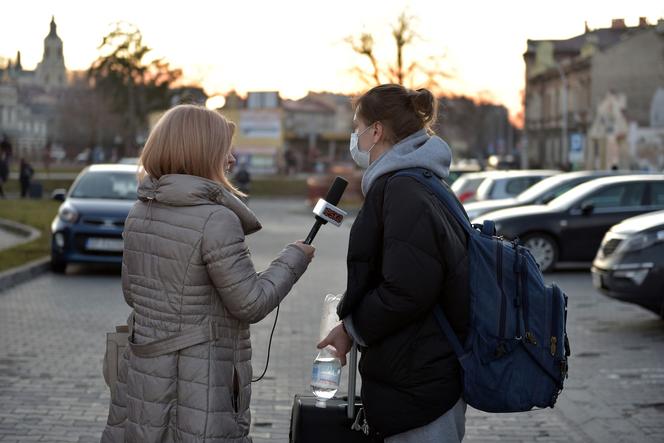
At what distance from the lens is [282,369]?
866 cm

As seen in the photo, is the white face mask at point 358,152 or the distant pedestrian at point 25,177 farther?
the distant pedestrian at point 25,177

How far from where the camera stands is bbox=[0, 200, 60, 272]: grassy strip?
16953 mm

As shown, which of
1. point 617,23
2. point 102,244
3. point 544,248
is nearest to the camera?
point 102,244

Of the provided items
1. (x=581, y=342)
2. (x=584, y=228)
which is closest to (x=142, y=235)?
(x=581, y=342)

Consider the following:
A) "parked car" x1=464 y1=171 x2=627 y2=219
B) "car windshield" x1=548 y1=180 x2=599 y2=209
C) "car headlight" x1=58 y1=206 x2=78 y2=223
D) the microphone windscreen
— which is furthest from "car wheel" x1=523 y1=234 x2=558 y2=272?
the microphone windscreen

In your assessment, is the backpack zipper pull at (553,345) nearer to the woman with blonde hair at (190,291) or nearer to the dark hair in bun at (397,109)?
the dark hair in bun at (397,109)

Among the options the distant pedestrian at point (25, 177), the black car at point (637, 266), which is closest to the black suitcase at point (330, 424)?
the black car at point (637, 266)

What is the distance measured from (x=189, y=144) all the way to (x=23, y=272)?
39.5 ft

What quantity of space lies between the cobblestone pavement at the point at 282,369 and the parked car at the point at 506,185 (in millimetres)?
7643

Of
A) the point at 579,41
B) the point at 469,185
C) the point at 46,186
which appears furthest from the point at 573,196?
the point at 579,41

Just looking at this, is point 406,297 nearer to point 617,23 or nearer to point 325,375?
point 325,375

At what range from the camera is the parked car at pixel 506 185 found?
74.8 feet

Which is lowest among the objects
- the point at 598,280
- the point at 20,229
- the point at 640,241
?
the point at 20,229

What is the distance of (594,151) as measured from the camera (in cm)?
6438
